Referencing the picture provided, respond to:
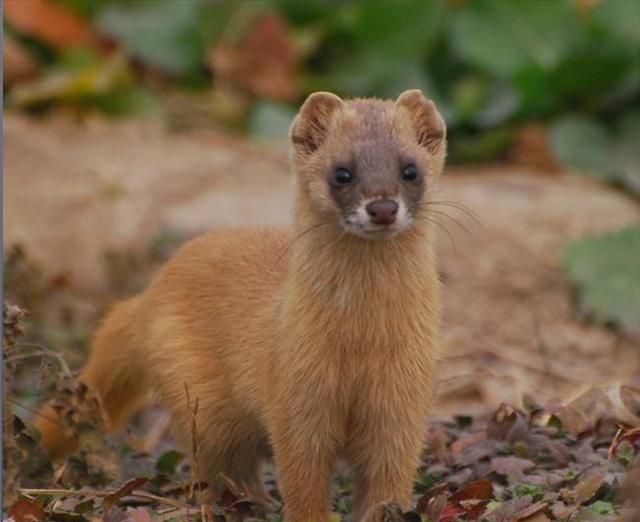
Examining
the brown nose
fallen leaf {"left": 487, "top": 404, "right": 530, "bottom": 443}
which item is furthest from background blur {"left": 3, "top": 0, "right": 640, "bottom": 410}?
the brown nose

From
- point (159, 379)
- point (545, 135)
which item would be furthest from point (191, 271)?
point (545, 135)

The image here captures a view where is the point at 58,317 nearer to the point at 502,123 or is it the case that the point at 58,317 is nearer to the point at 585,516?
the point at 502,123

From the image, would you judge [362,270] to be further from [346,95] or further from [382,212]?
[346,95]

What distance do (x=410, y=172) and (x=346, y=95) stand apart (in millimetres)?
7154

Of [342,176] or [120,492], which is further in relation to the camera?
[120,492]

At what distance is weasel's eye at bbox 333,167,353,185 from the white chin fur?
12cm

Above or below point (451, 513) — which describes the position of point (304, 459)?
above

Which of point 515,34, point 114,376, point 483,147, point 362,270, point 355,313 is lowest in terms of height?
point 114,376

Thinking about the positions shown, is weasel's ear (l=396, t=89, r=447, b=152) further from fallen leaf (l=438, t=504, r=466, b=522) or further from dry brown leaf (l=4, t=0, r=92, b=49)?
dry brown leaf (l=4, t=0, r=92, b=49)

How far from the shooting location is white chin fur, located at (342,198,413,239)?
Result: 4.90 metres

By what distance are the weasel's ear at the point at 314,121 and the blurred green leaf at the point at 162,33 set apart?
7.45 m

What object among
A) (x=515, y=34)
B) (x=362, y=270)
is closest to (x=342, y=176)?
(x=362, y=270)

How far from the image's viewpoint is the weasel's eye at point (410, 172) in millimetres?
5066

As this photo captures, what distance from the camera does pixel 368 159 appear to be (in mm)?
5023
